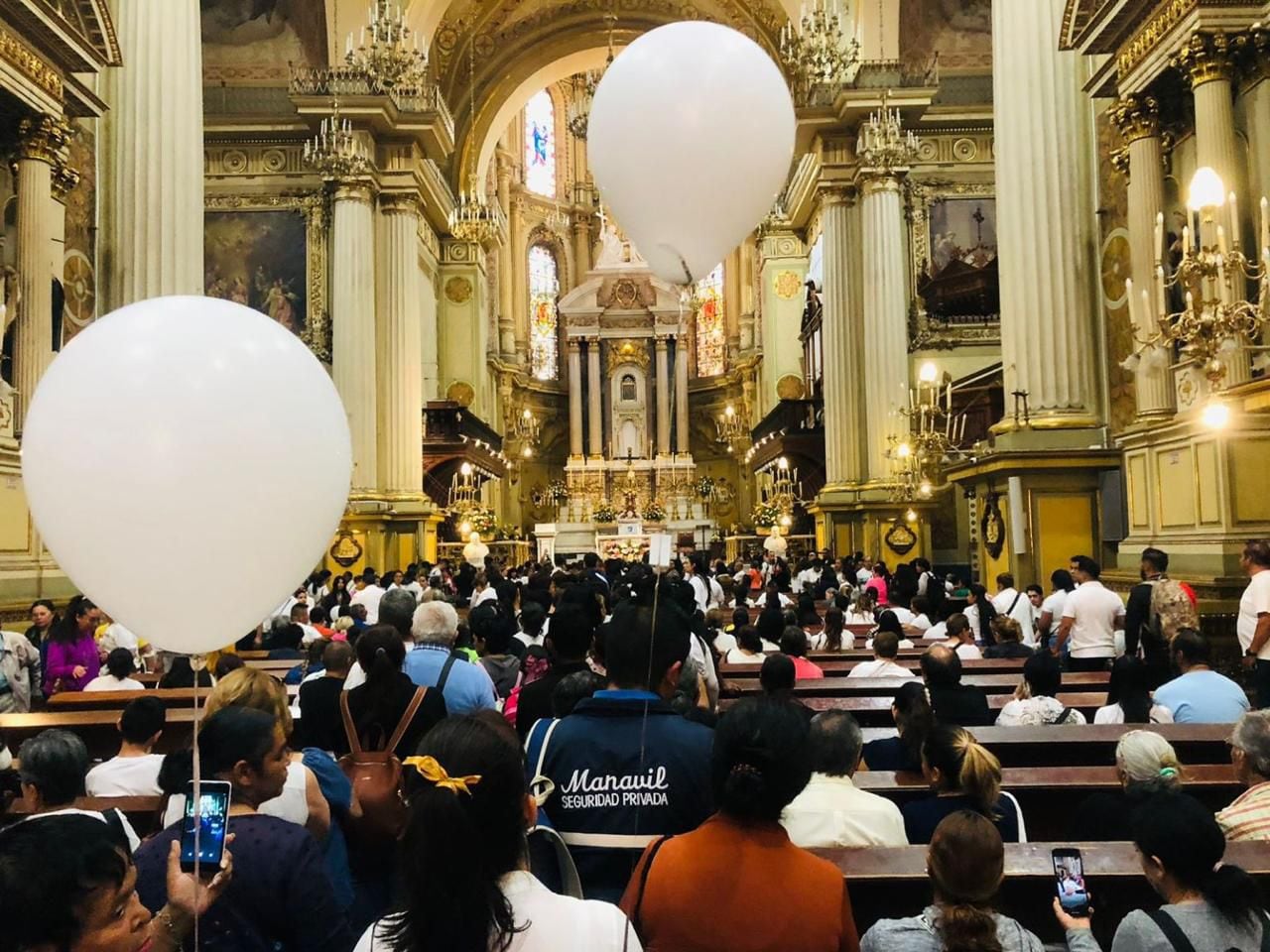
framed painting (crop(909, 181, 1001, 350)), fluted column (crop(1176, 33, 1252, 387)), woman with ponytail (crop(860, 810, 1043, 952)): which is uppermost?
framed painting (crop(909, 181, 1001, 350))

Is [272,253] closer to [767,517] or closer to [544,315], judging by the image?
[767,517]

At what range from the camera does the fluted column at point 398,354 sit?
22.0 m

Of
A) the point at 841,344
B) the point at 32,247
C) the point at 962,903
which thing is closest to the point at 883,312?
the point at 841,344

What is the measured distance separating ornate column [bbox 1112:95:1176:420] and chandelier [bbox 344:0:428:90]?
13.2 m

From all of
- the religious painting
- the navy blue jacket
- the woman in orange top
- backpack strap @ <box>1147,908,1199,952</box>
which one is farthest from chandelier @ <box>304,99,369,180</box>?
backpack strap @ <box>1147,908,1199,952</box>

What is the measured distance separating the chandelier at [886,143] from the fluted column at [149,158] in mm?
12840

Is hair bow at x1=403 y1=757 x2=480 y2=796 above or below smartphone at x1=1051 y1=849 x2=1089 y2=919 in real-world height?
above

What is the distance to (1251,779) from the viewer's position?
373cm

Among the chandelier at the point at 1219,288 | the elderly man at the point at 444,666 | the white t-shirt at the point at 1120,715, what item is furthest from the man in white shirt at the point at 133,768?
the chandelier at the point at 1219,288

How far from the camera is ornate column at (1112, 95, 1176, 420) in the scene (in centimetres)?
1083

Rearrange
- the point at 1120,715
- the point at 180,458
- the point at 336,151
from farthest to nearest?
the point at 336,151
the point at 1120,715
the point at 180,458

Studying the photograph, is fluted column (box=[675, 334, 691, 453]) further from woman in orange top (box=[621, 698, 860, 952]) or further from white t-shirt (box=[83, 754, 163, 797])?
woman in orange top (box=[621, 698, 860, 952])

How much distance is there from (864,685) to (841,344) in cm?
1634

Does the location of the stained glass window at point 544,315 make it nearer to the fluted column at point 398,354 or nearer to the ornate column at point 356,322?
the fluted column at point 398,354
